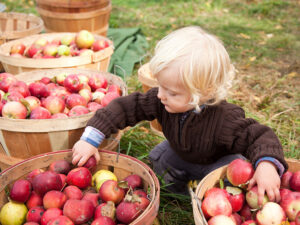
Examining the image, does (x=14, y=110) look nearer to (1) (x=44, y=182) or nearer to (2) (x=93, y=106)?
(2) (x=93, y=106)

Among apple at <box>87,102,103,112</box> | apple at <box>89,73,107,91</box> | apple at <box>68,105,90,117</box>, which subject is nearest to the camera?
apple at <box>68,105,90,117</box>

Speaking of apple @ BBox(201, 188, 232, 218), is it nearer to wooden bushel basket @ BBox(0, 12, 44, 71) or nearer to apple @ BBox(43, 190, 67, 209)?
apple @ BBox(43, 190, 67, 209)

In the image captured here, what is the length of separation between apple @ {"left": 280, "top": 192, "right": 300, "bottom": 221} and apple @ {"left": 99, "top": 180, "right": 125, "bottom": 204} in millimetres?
907

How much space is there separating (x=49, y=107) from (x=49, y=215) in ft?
3.59

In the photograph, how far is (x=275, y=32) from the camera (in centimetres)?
638

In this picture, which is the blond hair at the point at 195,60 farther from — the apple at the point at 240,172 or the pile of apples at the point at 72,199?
the pile of apples at the point at 72,199

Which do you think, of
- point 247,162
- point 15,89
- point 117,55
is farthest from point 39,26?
point 247,162

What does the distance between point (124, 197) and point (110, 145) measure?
0.67 metres

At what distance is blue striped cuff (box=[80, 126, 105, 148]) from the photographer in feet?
7.00

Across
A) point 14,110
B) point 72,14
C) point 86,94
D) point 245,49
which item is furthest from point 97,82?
point 245,49

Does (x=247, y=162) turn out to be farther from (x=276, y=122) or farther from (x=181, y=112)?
Result: (x=276, y=122)

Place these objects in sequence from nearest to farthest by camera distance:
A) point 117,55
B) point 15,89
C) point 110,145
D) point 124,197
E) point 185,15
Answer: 1. point 124,197
2. point 110,145
3. point 15,89
4. point 117,55
5. point 185,15

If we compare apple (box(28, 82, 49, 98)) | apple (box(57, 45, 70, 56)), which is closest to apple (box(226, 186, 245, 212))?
apple (box(28, 82, 49, 98))

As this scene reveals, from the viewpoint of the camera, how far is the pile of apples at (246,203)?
1.68 metres
